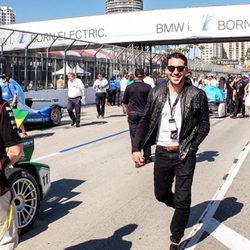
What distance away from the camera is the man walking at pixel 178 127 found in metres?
4.18

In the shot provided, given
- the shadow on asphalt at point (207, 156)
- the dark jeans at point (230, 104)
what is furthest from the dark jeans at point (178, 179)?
the dark jeans at point (230, 104)

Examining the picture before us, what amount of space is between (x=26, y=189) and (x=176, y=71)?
2.06m

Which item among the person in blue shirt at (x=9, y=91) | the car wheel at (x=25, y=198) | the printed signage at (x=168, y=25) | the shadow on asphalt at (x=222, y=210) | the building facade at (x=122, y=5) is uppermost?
the building facade at (x=122, y=5)

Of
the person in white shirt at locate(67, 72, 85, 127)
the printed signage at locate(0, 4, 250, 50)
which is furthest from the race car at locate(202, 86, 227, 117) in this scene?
the printed signage at locate(0, 4, 250, 50)

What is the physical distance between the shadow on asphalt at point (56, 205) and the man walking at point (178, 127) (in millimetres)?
1581

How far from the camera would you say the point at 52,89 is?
22.1 meters

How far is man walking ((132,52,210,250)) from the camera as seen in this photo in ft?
13.7

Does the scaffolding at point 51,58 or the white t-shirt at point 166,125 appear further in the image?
the scaffolding at point 51,58

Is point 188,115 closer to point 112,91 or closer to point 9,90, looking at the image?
point 9,90

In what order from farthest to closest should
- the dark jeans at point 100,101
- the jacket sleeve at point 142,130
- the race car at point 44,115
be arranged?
the dark jeans at point 100,101, the race car at point 44,115, the jacket sleeve at point 142,130

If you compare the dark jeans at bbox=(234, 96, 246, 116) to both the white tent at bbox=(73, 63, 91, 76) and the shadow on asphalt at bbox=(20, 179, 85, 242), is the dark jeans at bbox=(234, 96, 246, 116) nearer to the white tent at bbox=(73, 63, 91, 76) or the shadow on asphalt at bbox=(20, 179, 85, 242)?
the white tent at bbox=(73, 63, 91, 76)

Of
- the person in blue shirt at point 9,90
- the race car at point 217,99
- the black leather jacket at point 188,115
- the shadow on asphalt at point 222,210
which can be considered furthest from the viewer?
the race car at point 217,99

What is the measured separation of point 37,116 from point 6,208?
37.5ft

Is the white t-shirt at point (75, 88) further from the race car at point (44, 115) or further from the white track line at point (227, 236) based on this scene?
the white track line at point (227, 236)
